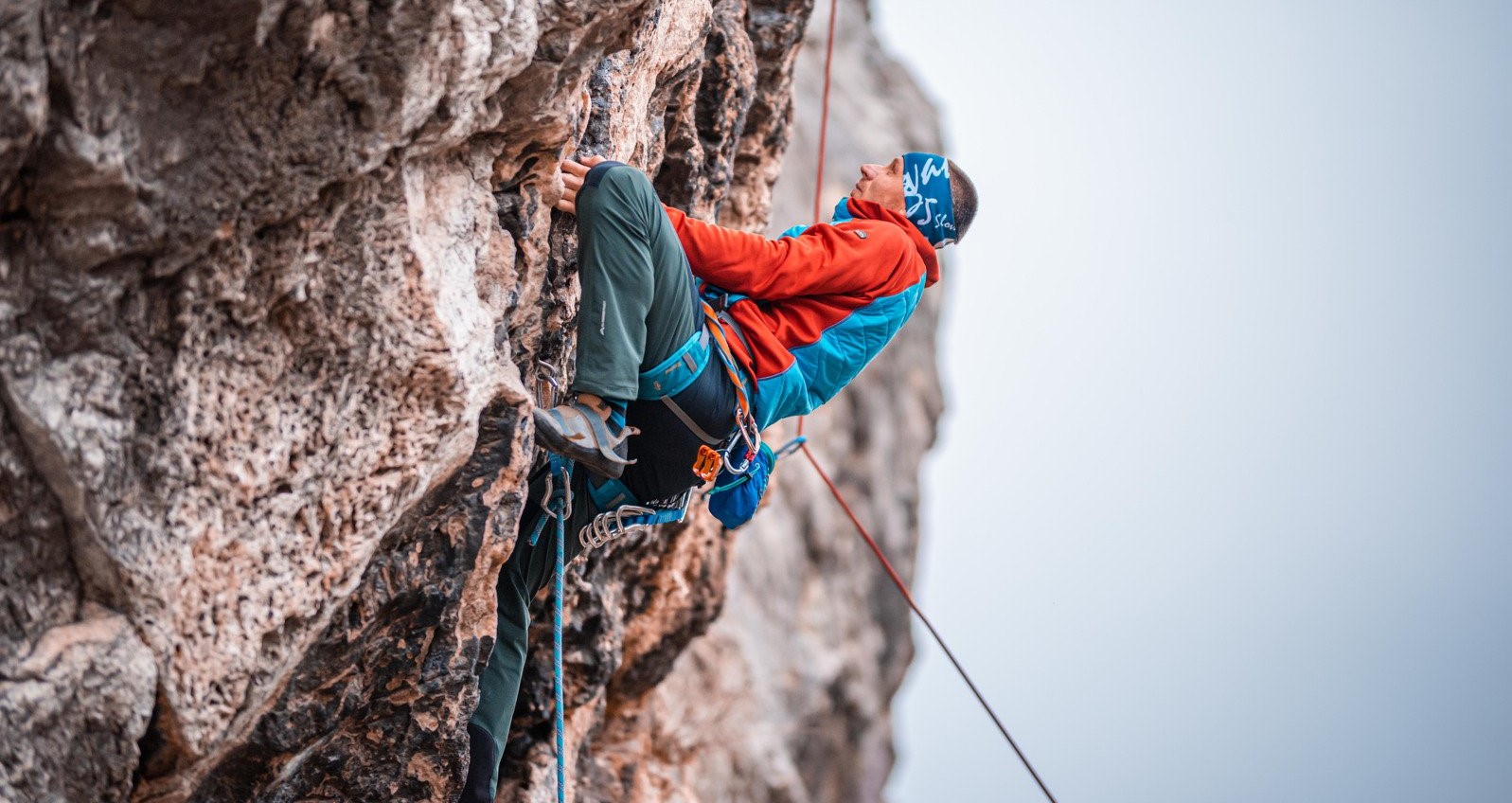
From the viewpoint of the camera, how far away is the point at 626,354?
4.18 metres

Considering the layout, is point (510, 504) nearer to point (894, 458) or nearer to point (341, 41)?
point (341, 41)

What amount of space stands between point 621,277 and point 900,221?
52.7 inches

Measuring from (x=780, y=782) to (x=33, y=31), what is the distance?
11879 mm

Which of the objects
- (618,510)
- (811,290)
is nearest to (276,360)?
(618,510)

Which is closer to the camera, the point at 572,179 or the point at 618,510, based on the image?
the point at 572,179

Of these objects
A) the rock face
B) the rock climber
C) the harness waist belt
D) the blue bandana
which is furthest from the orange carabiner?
the blue bandana

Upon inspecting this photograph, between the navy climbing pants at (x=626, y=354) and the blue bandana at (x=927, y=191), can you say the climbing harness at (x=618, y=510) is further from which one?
the blue bandana at (x=927, y=191)

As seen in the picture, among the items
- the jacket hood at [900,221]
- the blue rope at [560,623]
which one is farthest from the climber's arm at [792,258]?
the blue rope at [560,623]

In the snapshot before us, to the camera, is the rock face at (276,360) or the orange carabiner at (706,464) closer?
the rock face at (276,360)

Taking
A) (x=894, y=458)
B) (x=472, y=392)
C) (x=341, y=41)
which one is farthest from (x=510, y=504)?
(x=894, y=458)

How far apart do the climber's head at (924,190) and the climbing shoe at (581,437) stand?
5.03 feet

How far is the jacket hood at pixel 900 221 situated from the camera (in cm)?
499

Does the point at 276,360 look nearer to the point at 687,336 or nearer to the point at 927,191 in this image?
the point at 687,336

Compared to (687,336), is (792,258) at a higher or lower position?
higher
